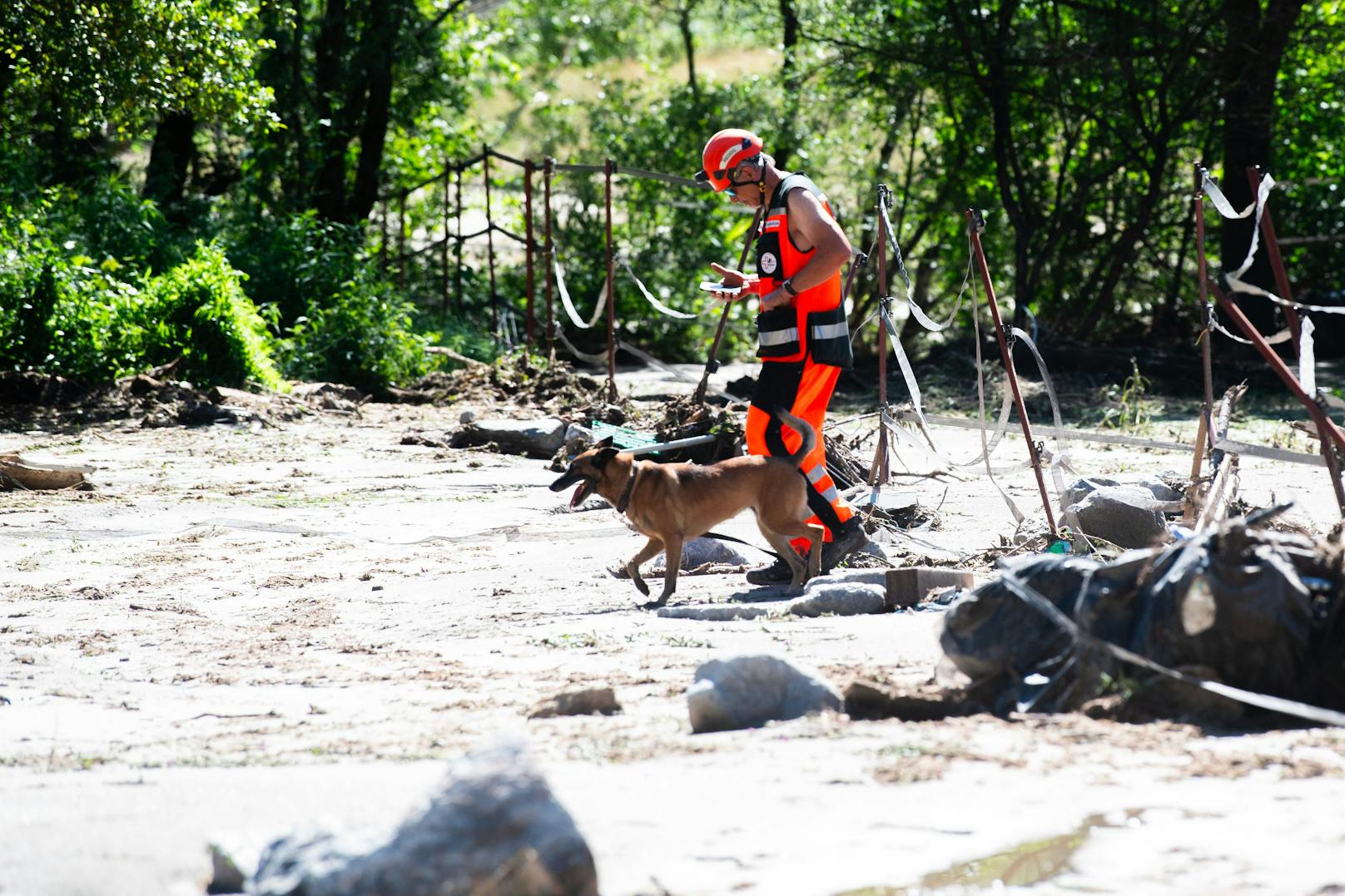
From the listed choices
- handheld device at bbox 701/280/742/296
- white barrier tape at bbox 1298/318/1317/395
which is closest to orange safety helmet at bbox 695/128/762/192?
handheld device at bbox 701/280/742/296

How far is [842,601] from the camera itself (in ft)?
21.3

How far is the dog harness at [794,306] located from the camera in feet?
23.9

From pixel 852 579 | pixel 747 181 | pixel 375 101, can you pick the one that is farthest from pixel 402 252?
pixel 852 579

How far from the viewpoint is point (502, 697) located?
17.5ft

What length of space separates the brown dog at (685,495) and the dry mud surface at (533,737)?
0.94 feet

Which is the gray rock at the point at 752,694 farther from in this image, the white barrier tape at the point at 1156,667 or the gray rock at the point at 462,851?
the gray rock at the point at 462,851

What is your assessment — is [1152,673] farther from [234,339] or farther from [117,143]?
[117,143]

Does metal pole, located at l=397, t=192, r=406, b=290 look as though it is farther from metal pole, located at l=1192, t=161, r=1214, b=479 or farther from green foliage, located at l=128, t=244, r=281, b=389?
metal pole, located at l=1192, t=161, r=1214, b=479

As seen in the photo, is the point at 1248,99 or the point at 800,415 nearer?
the point at 800,415

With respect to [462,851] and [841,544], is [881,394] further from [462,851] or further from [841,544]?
[462,851]

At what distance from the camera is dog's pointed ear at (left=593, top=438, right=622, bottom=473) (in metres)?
6.88

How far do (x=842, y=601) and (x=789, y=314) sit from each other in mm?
1510

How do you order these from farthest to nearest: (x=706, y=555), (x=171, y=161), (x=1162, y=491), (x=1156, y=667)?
(x=171, y=161) < (x=1162, y=491) < (x=706, y=555) < (x=1156, y=667)

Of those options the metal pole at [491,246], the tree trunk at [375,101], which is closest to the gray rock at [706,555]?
the metal pole at [491,246]
